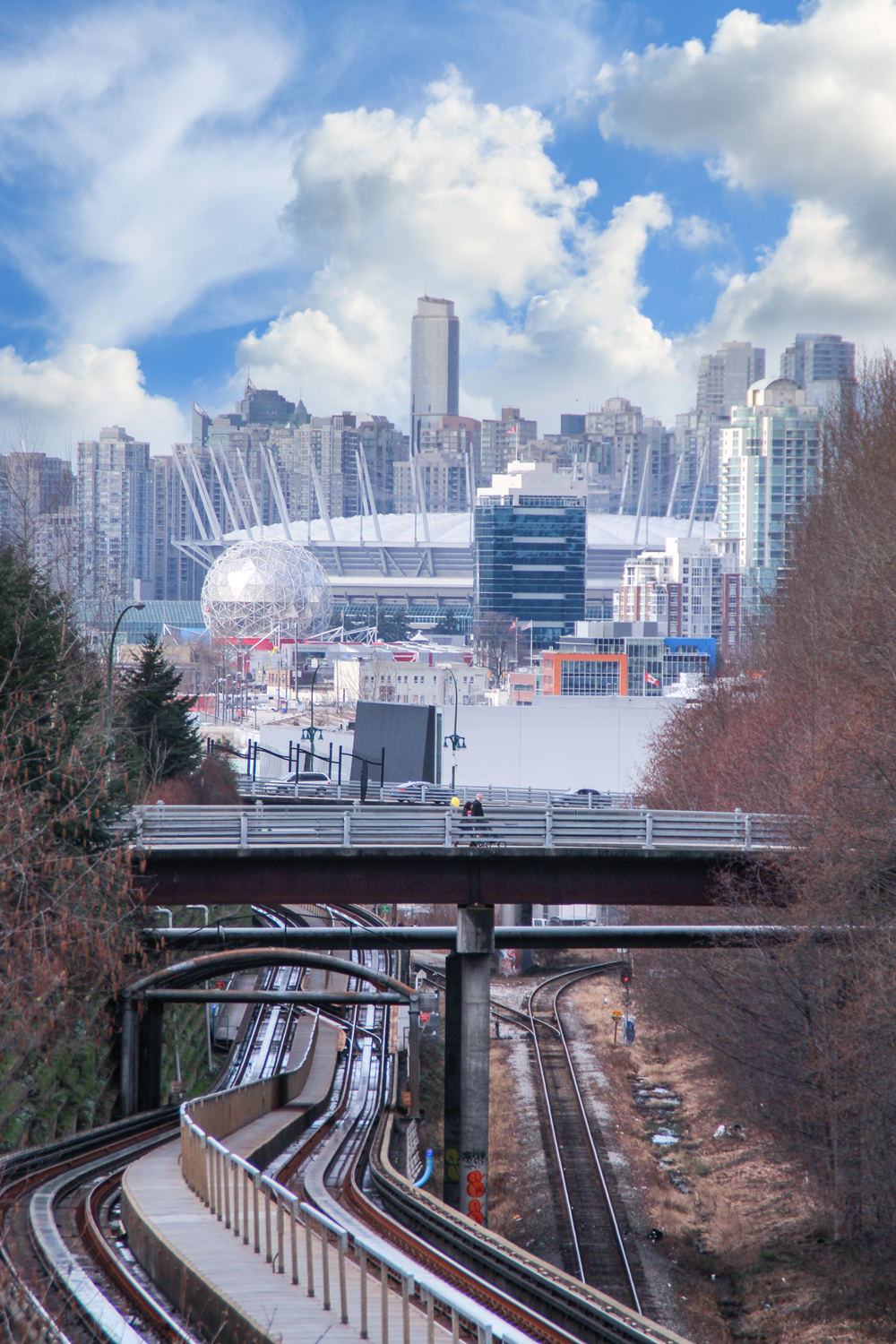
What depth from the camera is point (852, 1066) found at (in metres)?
18.2

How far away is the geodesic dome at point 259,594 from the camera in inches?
6742

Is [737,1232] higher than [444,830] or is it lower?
lower

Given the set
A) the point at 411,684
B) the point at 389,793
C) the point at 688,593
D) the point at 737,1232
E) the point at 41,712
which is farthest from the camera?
the point at 688,593

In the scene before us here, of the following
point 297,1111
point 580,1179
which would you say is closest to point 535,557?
point 297,1111

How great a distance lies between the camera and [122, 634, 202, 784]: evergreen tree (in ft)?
A: 127

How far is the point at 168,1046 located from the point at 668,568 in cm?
15858

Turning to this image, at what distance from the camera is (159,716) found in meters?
39.7

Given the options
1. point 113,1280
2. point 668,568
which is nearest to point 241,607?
point 668,568

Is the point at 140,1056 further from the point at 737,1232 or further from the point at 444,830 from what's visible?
the point at 737,1232

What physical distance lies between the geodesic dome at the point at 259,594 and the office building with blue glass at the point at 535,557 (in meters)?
30.0

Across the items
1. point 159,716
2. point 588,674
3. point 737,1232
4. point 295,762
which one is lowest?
point 737,1232

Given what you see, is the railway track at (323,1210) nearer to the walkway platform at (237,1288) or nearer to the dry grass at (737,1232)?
the walkway platform at (237,1288)

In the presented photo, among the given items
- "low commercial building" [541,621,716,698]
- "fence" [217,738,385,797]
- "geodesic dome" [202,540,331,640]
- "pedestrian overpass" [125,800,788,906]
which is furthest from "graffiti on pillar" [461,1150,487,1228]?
"geodesic dome" [202,540,331,640]

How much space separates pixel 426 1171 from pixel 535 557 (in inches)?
6837
